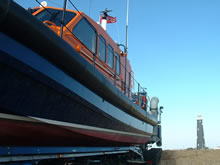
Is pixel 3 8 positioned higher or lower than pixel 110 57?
lower

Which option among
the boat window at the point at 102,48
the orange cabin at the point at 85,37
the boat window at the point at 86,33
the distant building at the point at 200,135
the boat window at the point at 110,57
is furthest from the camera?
the distant building at the point at 200,135

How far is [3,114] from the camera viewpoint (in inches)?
91.8

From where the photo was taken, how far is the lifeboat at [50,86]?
226 centimetres

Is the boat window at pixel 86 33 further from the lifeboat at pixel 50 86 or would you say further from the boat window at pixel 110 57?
the boat window at pixel 110 57

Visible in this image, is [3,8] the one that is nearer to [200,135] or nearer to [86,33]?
[86,33]

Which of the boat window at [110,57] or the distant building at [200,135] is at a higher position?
the boat window at [110,57]

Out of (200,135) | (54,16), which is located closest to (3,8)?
(54,16)

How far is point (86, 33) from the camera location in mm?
4102

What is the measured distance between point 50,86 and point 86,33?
173cm

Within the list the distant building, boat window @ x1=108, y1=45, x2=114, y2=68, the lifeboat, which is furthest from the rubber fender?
the distant building

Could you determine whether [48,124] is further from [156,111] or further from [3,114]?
[156,111]

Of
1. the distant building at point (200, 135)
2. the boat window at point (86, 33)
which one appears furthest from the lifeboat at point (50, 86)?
the distant building at point (200, 135)

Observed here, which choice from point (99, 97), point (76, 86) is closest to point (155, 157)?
point (99, 97)

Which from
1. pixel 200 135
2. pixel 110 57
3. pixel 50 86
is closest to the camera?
pixel 50 86
